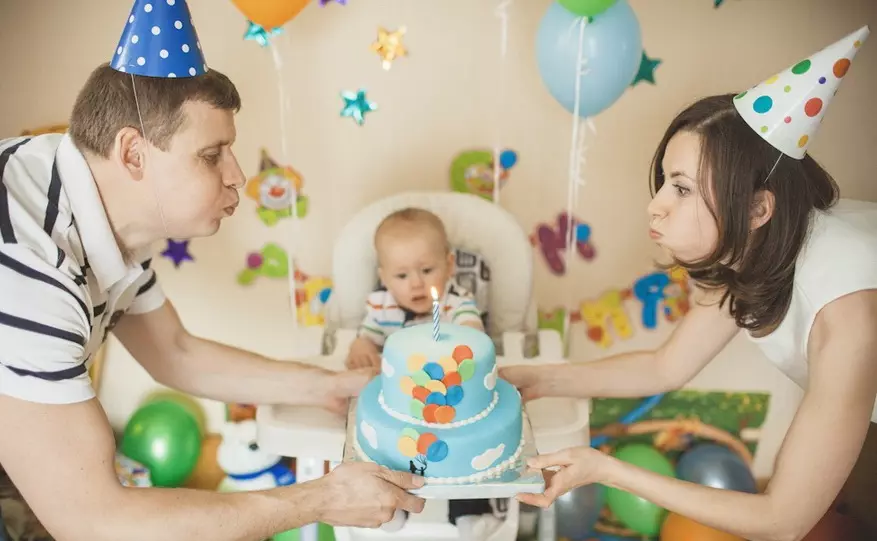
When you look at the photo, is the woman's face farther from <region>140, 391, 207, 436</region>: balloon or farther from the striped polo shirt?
<region>140, 391, 207, 436</region>: balloon

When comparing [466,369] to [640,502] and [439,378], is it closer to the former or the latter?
[439,378]

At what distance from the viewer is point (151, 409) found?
256cm

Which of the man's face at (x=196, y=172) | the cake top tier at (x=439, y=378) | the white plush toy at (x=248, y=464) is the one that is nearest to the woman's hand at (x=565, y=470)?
the cake top tier at (x=439, y=378)

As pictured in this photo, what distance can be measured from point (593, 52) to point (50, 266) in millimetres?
1249

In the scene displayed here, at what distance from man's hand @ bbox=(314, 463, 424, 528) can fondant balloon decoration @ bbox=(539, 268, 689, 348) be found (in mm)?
1235

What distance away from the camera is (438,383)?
137 cm

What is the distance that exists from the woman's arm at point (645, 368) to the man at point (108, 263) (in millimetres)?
474

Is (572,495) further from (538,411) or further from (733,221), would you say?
(733,221)

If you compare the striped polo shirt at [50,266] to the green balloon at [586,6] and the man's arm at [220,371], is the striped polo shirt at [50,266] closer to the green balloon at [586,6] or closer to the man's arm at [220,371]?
the man's arm at [220,371]

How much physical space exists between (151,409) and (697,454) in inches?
66.1

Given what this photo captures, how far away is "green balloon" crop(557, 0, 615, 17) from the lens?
1806 millimetres

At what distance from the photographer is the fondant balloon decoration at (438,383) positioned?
4.49 ft

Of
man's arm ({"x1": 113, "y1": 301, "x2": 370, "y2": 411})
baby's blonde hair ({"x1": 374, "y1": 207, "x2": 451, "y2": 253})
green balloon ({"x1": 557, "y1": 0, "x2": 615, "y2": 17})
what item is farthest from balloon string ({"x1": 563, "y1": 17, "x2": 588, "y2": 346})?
man's arm ({"x1": 113, "y1": 301, "x2": 370, "y2": 411})

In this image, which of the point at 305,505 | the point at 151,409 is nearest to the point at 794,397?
the point at 305,505
